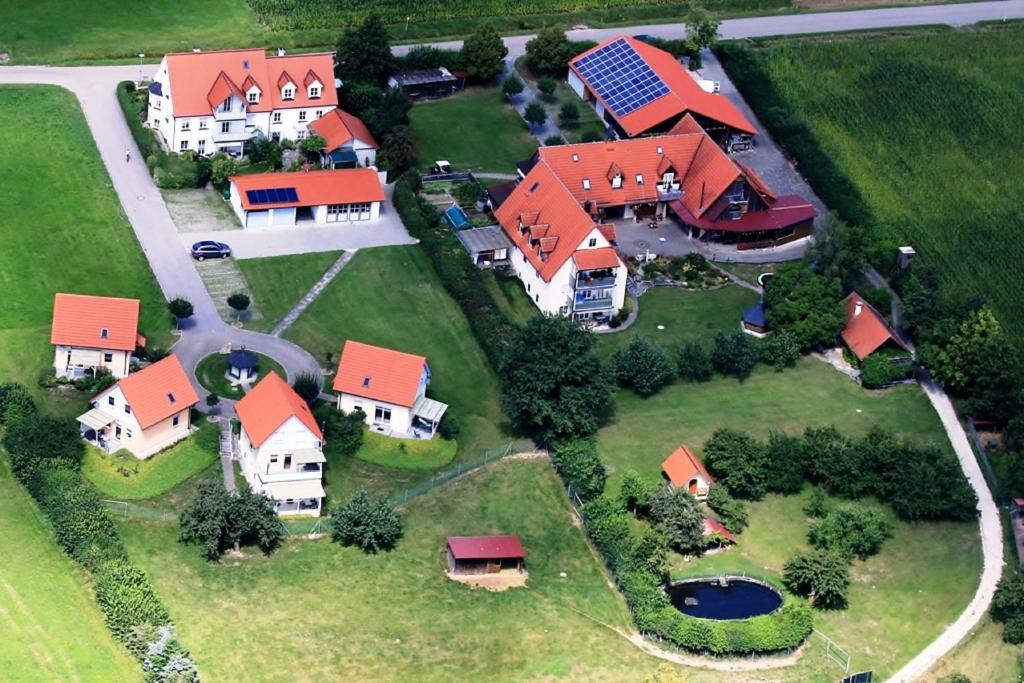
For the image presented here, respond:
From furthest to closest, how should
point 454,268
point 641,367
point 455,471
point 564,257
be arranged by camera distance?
point 454,268 → point 564,257 → point 641,367 → point 455,471

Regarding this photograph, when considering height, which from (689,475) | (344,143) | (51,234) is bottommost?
(51,234)

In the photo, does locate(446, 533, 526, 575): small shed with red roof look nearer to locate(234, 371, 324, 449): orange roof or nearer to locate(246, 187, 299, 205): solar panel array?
locate(234, 371, 324, 449): orange roof

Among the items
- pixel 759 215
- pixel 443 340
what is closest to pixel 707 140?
pixel 759 215

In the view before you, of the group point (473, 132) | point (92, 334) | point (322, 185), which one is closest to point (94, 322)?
point (92, 334)

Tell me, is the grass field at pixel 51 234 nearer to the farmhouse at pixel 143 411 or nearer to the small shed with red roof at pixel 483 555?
the farmhouse at pixel 143 411

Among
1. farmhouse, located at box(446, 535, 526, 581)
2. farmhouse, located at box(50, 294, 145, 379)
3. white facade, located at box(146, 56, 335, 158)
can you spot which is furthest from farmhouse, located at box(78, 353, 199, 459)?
white facade, located at box(146, 56, 335, 158)

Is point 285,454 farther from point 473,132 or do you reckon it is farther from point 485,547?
point 473,132

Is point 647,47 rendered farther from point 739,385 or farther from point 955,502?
point 955,502
